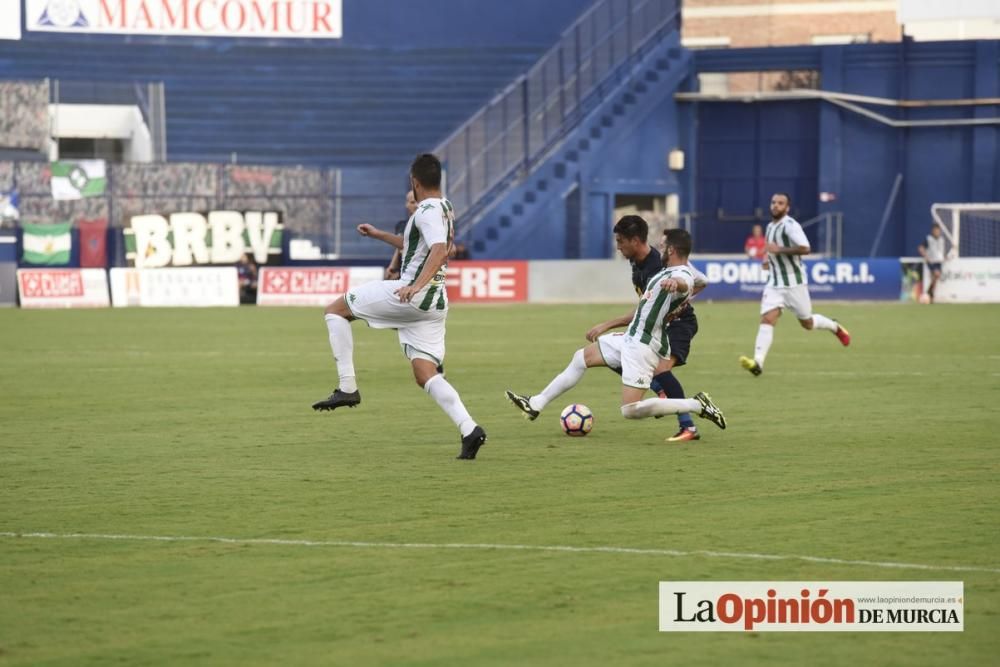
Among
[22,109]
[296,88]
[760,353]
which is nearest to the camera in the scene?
[760,353]

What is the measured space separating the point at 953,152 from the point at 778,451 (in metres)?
36.6

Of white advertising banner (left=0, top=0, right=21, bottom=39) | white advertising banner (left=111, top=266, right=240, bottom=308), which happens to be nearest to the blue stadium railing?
white advertising banner (left=111, top=266, right=240, bottom=308)

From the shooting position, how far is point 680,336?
1236cm

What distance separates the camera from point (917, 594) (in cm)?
649

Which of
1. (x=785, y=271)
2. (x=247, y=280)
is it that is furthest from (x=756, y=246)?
(x=785, y=271)

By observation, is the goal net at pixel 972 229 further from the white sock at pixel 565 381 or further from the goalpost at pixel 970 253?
the white sock at pixel 565 381

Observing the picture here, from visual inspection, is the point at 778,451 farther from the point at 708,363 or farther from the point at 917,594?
the point at 708,363

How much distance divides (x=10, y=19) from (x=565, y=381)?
3843cm

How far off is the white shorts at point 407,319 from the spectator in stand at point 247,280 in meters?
27.3

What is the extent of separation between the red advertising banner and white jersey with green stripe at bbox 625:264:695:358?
26390 mm

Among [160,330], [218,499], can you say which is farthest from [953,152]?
[218,499]

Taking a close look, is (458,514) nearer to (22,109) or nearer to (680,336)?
(680,336)

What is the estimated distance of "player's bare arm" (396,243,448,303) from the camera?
1055 cm

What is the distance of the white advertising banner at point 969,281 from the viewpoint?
3853cm
